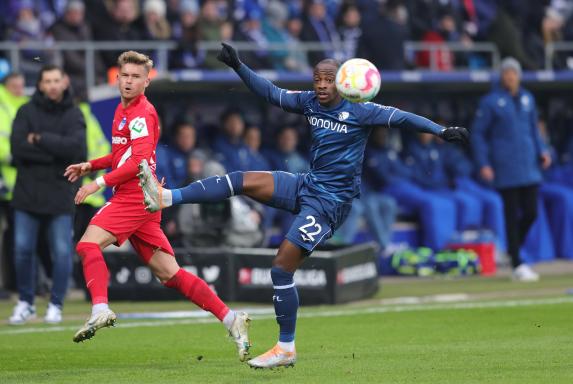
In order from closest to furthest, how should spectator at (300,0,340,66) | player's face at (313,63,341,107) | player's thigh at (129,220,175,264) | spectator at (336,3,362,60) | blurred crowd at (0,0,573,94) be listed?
player's face at (313,63,341,107)
player's thigh at (129,220,175,264)
blurred crowd at (0,0,573,94)
spectator at (336,3,362,60)
spectator at (300,0,340,66)

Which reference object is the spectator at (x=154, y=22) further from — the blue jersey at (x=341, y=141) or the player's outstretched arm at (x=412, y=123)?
the player's outstretched arm at (x=412, y=123)

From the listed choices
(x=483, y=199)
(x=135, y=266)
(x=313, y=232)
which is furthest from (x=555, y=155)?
(x=313, y=232)

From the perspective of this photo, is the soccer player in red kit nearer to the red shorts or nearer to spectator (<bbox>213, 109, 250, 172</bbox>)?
the red shorts

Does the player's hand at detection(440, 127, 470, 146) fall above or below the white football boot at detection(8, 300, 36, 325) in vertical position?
above

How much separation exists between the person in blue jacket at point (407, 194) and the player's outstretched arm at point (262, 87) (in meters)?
9.58

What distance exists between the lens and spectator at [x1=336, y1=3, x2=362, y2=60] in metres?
19.2

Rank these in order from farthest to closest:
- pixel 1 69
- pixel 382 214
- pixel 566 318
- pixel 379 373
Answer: pixel 382 214, pixel 1 69, pixel 566 318, pixel 379 373

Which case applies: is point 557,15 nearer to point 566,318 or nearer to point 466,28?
point 466,28

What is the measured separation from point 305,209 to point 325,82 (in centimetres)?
88

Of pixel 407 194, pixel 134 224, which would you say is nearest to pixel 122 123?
pixel 134 224

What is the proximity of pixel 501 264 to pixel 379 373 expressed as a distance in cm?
1148

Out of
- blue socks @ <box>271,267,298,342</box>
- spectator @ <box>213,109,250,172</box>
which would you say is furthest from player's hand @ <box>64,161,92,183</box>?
Answer: spectator @ <box>213,109,250,172</box>

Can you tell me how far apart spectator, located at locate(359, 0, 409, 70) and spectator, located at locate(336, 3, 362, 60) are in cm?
19

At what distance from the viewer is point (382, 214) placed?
18.5 metres
